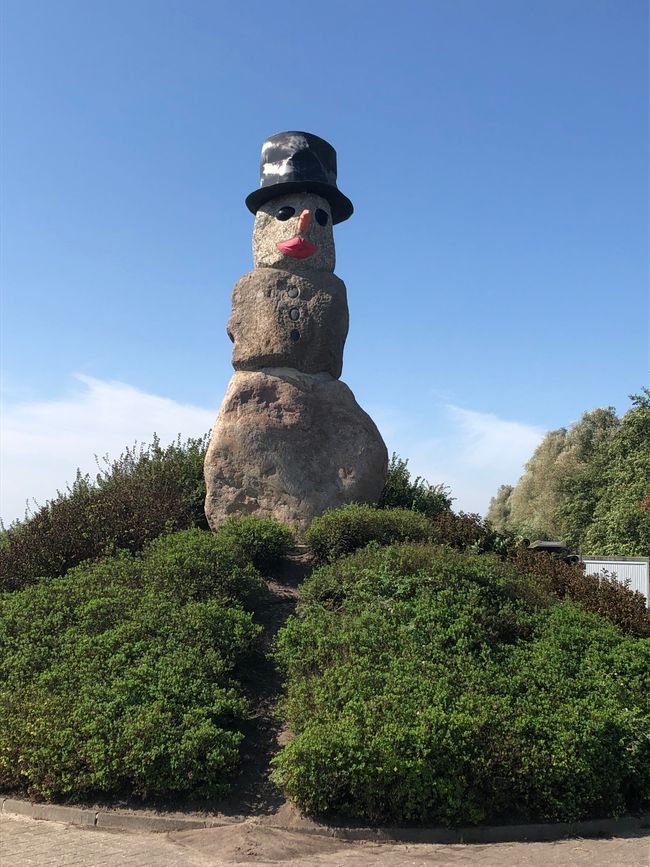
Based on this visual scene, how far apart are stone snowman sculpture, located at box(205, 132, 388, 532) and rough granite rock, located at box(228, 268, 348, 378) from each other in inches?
0.6

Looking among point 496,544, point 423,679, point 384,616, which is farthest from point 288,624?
point 496,544

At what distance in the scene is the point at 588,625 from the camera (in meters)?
6.92

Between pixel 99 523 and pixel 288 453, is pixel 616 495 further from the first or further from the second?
pixel 99 523

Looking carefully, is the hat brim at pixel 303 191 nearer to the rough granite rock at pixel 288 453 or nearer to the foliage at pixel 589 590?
the rough granite rock at pixel 288 453

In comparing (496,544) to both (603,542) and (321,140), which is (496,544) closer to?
(321,140)

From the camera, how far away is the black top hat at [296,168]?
11664 mm

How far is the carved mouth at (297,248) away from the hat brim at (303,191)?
3.08 feet

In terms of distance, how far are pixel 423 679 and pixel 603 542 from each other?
68.9 feet

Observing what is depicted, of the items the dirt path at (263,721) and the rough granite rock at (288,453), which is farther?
the rough granite rock at (288,453)

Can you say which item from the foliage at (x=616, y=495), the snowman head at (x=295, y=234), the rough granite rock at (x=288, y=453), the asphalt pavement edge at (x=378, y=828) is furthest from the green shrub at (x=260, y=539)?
the foliage at (x=616, y=495)

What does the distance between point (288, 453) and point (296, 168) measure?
475 centimetres

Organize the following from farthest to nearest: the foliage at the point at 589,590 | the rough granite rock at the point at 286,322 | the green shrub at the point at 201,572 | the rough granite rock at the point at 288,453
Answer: the rough granite rock at the point at 286,322, the rough granite rock at the point at 288,453, the foliage at the point at 589,590, the green shrub at the point at 201,572

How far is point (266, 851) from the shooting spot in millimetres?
4426

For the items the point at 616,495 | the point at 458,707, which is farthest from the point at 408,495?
the point at 616,495
